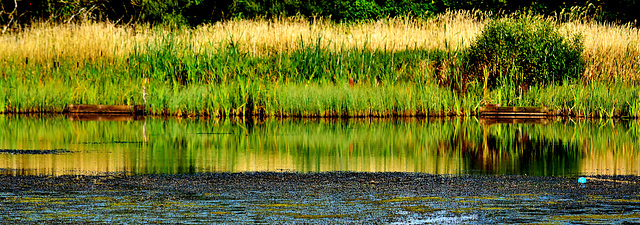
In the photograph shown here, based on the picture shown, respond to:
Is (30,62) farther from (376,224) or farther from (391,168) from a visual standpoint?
(376,224)

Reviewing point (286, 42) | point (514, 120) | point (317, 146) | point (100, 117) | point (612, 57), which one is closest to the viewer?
point (317, 146)

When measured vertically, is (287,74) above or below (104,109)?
above

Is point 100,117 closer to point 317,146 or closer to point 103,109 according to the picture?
point 103,109

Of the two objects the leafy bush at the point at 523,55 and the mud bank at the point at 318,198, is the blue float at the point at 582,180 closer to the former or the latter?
the mud bank at the point at 318,198

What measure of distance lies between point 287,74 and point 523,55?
5.92 m

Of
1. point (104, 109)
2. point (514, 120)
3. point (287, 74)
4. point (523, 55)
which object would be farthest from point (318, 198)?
point (287, 74)

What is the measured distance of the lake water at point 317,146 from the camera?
1021 cm

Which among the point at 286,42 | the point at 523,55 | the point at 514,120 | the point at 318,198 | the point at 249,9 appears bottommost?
the point at 318,198

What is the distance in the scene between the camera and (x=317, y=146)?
13078mm

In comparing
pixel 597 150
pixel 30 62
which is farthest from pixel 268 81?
pixel 597 150

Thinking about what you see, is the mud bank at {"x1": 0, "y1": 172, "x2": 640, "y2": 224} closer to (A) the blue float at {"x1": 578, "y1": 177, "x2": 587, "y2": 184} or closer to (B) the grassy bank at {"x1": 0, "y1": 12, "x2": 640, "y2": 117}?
(A) the blue float at {"x1": 578, "y1": 177, "x2": 587, "y2": 184}

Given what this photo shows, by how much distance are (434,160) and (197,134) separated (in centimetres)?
541

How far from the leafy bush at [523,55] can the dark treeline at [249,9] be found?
588 inches

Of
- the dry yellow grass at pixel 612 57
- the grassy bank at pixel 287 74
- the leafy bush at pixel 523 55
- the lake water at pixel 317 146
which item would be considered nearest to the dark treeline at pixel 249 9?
the grassy bank at pixel 287 74
